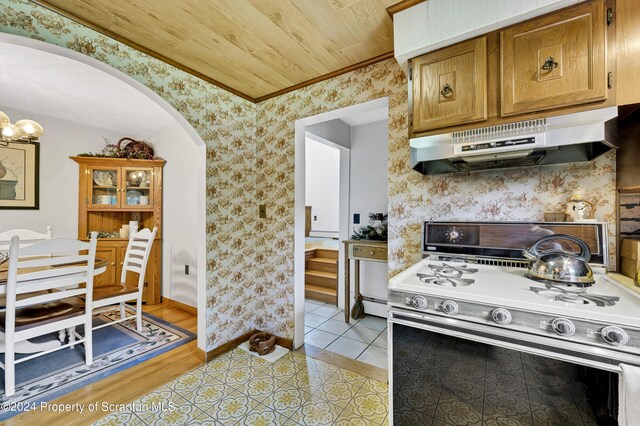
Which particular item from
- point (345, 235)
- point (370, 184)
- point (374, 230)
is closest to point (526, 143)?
point (374, 230)

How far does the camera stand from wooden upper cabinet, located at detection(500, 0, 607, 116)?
3.56ft

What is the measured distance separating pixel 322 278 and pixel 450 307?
2.89 m

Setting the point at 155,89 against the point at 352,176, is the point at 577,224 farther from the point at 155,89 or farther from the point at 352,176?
Result: the point at 155,89

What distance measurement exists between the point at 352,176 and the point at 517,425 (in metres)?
2.75

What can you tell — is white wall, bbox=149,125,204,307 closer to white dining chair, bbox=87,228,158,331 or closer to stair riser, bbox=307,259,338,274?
white dining chair, bbox=87,228,158,331

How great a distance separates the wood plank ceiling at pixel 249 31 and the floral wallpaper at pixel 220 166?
11 cm

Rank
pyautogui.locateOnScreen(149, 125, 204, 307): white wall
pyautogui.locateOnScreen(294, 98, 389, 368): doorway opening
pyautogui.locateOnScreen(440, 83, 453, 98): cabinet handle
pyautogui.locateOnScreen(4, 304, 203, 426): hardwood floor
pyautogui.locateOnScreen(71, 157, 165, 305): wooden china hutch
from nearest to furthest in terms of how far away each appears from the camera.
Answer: pyautogui.locateOnScreen(440, 83, 453, 98): cabinet handle
pyautogui.locateOnScreen(4, 304, 203, 426): hardwood floor
pyautogui.locateOnScreen(294, 98, 389, 368): doorway opening
pyautogui.locateOnScreen(149, 125, 204, 307): white wall
pyautogui.locateOnScreen(71, 157, 165, 305): wooden china hutch

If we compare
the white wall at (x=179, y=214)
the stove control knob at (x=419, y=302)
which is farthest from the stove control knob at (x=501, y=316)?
the white wall at (x=179, y=214)

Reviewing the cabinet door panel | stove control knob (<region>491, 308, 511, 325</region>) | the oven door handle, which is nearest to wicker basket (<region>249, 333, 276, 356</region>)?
the oven door handle

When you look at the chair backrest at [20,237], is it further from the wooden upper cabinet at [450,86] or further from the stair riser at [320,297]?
the wooden upper cabinet at [450,86]

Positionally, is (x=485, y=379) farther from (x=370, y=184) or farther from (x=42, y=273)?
(x=42, y=273)

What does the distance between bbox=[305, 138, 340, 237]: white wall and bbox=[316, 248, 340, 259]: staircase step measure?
1.35 metres

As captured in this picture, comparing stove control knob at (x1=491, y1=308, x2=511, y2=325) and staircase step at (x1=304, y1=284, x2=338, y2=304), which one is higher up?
stove control knob at (x1=491, y1=308, x2=511, y2=325)

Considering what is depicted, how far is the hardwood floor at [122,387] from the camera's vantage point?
1.60m
